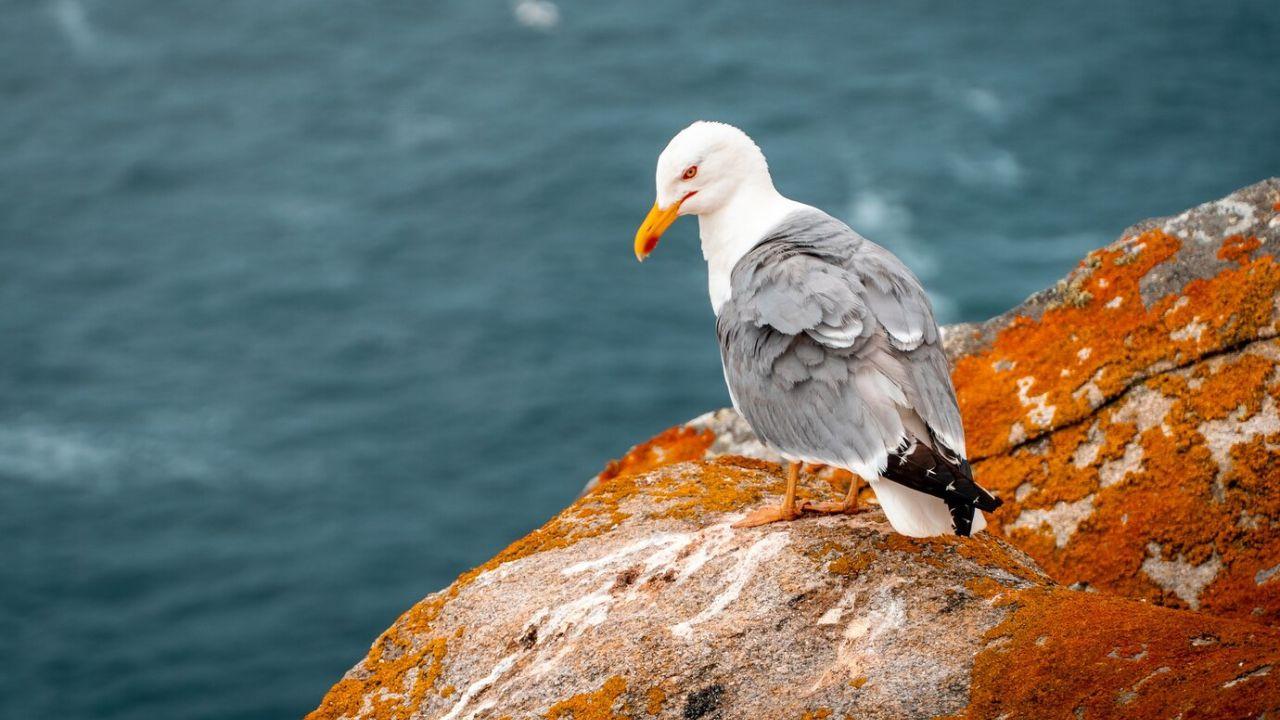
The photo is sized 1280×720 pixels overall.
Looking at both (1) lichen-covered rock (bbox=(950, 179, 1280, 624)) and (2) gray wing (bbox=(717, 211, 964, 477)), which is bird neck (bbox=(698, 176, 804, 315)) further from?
(1) lichen-covered rock (bbox=(950, 179, 1280, 624))

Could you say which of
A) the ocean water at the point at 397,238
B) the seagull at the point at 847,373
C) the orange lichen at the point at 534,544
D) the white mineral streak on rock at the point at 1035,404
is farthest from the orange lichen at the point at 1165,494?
the ocean water at the point at 397,238

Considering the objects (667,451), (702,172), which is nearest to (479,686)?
(702,172)

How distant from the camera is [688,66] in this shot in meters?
42.2

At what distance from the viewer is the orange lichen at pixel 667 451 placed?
11.5m

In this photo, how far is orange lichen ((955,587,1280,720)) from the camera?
18.4ft

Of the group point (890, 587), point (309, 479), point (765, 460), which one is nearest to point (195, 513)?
point (309, 479)

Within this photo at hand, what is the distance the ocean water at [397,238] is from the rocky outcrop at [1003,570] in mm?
20438

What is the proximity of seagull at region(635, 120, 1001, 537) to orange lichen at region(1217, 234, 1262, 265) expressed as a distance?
9.20 feet

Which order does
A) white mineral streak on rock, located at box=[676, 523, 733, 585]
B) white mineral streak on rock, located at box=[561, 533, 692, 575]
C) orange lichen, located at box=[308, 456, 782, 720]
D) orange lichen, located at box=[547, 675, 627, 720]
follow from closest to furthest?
orange lichen, located at box=[547, 675, 627, 720] → orange lichen, located at box=[308, 456, 782, 720] → white mineral streak on rock, located at box=[676, 523, 733, 585] → white mineral streak on rock, located at box=[561, 533, 692, 575]

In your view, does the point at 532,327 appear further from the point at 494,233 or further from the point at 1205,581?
the point at 1205,581

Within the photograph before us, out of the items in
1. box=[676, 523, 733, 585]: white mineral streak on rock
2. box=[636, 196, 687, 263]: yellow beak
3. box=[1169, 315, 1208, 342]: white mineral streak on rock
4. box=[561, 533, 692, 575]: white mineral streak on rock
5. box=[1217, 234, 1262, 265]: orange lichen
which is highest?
box=[636, 196, 687, 263]: yellow beak

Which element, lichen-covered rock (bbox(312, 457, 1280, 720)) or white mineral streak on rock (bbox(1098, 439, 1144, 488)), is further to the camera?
white mineral streak on rock (bbox(1098, 439, 1144, 488))

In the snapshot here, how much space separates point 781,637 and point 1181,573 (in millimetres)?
3076

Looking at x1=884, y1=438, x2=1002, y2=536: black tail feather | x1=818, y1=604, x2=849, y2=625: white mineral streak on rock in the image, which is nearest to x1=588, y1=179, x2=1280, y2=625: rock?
x1=884, y1=438, x2=1002, y2=536: black tail feather
